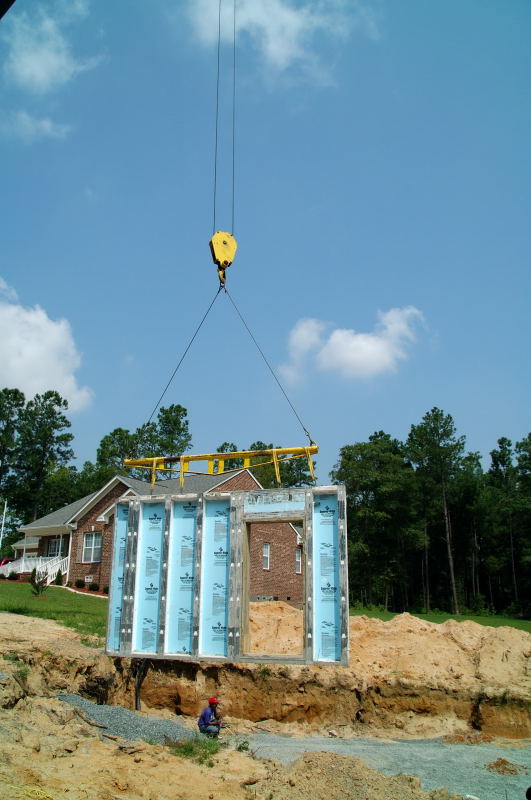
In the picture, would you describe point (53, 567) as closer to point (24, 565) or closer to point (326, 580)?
point (24, 565)

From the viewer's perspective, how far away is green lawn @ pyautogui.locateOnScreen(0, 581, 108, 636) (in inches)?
721

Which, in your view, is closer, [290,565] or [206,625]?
[206,625]

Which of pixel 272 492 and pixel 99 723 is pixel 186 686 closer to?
pixel 99 723

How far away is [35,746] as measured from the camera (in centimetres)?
859

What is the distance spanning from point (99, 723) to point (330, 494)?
5.87 meters

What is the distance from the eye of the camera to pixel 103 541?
1241 inches

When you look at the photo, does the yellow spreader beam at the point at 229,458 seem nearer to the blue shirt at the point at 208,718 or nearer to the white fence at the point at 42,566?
the blue shirt at the point at 208,718

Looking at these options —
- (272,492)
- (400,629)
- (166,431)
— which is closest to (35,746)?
(272,492)

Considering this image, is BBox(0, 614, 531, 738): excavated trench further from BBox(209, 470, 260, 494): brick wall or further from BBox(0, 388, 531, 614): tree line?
BBox(0, 388, 531, 614): tree line

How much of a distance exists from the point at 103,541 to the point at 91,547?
1.11 metres

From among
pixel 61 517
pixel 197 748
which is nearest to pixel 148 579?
pixel 197 748

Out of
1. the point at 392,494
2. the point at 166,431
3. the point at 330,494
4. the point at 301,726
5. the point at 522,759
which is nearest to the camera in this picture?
the point at 330,494

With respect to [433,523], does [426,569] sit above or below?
below

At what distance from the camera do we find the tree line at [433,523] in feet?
176
